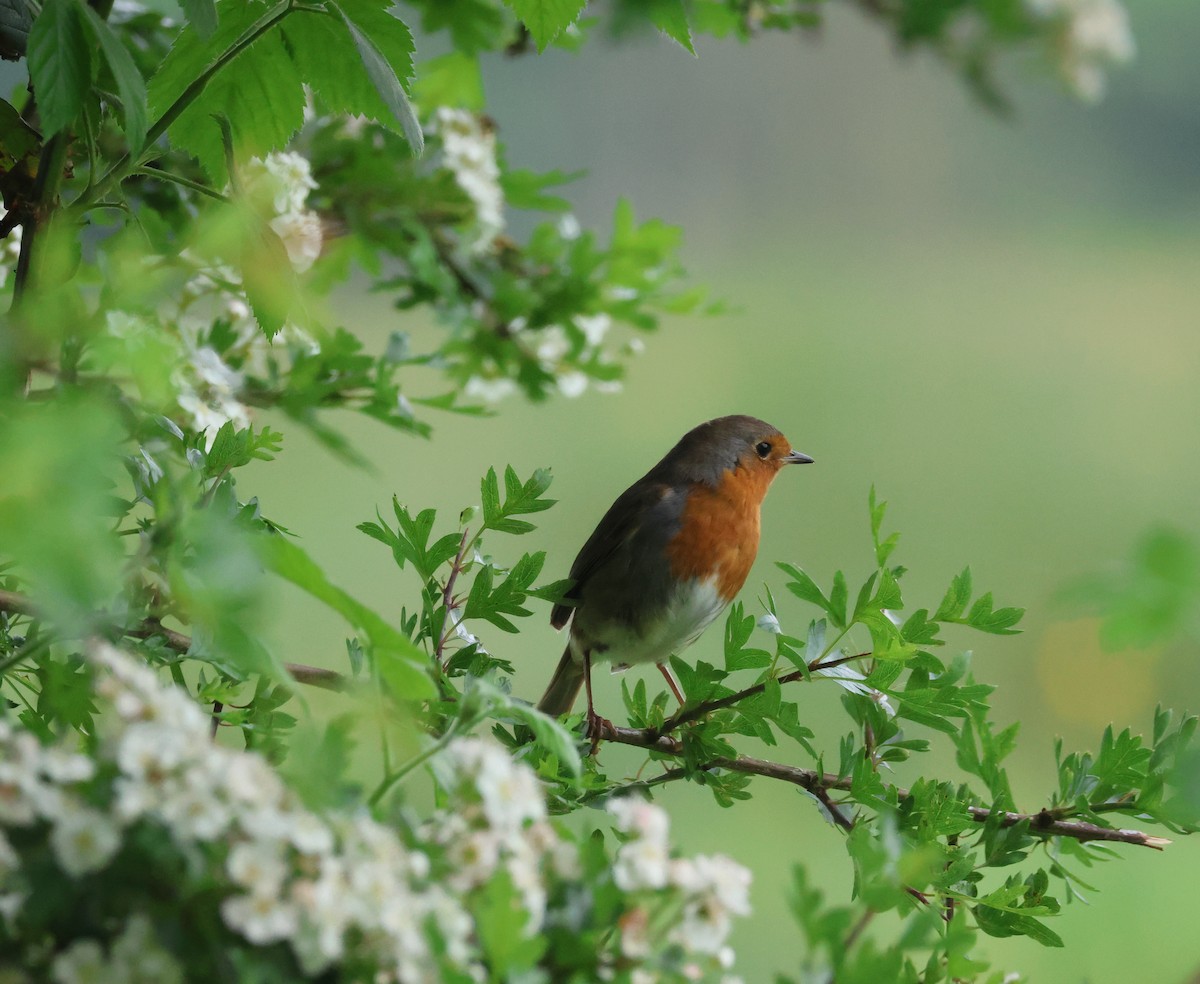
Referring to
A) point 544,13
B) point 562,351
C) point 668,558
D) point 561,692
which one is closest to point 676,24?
point 544,13

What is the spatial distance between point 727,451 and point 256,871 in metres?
0.93

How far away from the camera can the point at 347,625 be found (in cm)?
65

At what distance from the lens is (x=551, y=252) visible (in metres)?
1.04

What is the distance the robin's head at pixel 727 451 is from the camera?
3.88ft

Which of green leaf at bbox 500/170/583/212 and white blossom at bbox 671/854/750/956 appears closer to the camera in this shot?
white blossom at bbox 671/854/750/956

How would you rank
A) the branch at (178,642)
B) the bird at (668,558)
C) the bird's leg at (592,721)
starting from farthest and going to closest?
the bird at (668,558) < the bird's leg at (592,721) < the branch at (178,642)

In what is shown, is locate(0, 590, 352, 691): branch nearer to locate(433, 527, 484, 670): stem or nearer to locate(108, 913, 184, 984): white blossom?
locate(433, 527, 484, 670): stem

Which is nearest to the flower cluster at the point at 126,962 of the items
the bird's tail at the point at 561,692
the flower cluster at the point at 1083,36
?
the bird's tail at the point at 561,692

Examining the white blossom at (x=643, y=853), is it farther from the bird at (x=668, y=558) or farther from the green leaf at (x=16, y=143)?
the bird at (x=668, y=558)

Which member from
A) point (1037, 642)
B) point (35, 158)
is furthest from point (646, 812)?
point (1037, 642)

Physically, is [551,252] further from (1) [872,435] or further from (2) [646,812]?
(1) [872,435]

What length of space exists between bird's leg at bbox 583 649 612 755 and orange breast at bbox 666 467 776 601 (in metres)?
0.11

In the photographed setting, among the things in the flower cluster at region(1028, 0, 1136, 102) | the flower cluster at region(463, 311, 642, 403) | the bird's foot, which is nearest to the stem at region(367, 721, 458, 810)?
the bird's foot

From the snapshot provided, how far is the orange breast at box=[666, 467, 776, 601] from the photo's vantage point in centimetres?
113
